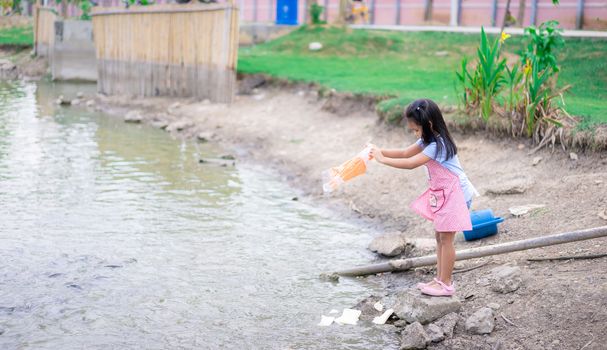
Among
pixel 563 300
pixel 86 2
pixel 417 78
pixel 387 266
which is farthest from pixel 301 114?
pixel 86 2

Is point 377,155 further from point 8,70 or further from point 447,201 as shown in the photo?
A: point 8,70

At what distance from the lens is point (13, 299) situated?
605 centimetres

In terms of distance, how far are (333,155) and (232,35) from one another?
208 inches

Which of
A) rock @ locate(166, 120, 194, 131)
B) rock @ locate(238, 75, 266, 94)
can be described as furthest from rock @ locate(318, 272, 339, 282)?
rock @ locate(238, 75, 266, 94)

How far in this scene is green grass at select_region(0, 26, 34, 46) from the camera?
99.8 ft

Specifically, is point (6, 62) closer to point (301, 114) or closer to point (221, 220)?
point (301, 114)

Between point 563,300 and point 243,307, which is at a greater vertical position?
point 563,300

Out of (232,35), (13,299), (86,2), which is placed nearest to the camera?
(13,299)

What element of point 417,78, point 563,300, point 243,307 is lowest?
point 243,307

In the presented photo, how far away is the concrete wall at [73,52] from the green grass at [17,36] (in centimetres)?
693

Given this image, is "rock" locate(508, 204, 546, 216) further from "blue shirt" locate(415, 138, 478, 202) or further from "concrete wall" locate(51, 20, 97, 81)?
"concrete wall" locate(51, 20, 97, 81)

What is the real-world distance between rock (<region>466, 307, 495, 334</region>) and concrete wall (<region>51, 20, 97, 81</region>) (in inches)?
797

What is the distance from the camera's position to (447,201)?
220 inches

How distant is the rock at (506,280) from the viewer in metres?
5.66
